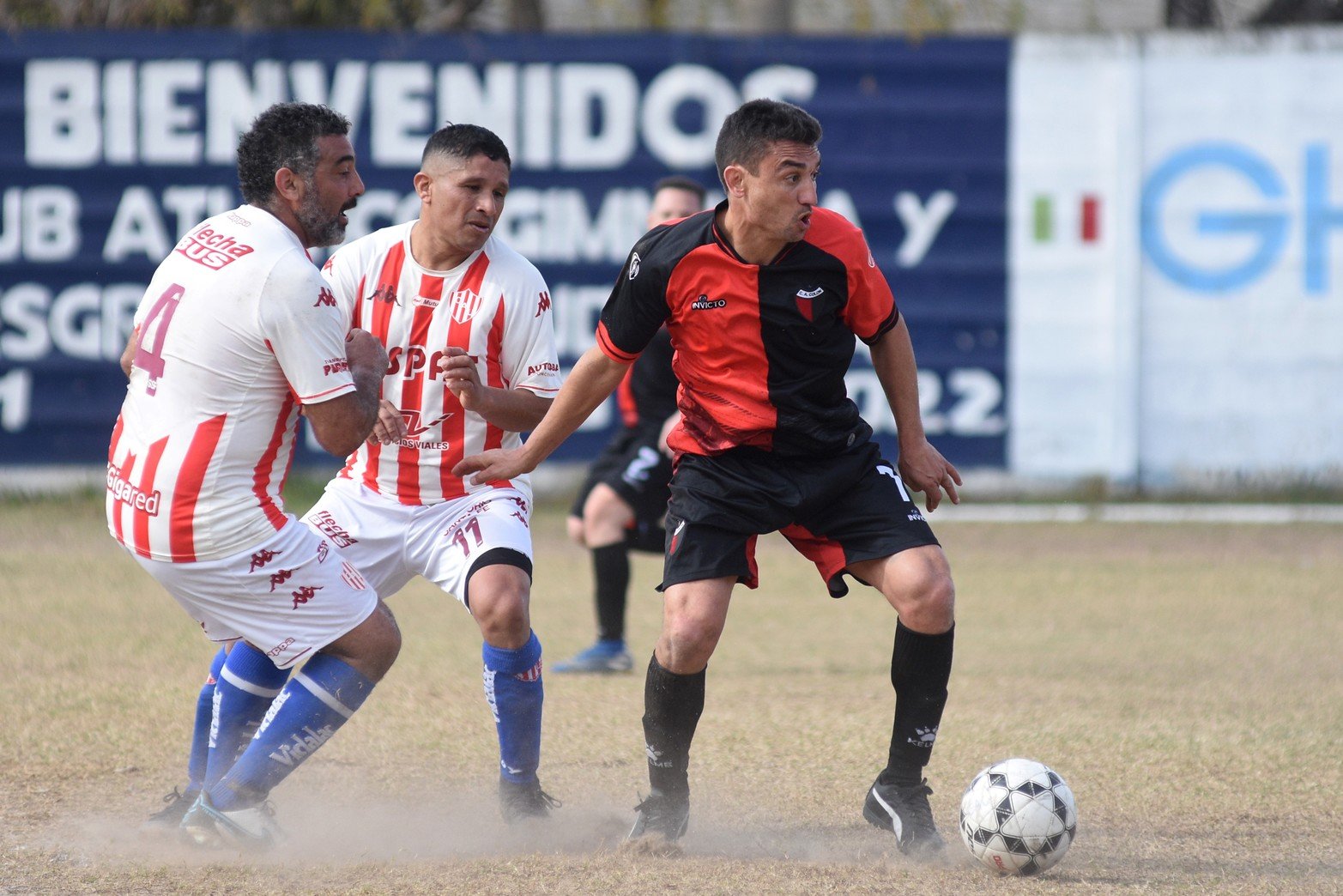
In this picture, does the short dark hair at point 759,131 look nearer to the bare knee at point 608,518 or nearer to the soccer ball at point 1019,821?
the soccer ball at point 1019,821

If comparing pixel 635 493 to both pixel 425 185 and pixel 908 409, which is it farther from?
pixel 908 409

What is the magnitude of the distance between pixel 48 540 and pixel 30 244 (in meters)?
2.45

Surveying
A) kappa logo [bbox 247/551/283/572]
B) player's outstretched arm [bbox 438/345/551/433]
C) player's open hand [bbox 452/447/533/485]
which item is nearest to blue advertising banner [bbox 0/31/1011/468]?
player's outstretched arm [bbox 438/345/551/433]

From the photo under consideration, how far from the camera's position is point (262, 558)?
426cm

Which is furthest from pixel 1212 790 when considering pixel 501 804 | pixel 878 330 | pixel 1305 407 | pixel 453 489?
pixel 1305 407

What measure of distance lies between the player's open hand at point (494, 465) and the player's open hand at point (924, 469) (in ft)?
3.68

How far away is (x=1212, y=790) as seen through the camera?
16.8 ft

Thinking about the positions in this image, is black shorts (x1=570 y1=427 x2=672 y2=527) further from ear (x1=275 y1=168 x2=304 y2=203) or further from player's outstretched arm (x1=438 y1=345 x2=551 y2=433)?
ear (x1=275 y1=168 x2=304 y2=203)

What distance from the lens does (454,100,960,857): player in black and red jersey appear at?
4398 millimetres

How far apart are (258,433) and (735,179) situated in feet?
4.91

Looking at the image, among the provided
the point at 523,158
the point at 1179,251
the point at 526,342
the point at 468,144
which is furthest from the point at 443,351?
the point at 1179,251

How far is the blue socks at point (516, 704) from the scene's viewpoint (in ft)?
15.6

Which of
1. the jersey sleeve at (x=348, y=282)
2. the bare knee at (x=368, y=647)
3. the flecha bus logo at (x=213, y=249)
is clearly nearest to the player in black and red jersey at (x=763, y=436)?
the bare knee at (x=368, y=647)

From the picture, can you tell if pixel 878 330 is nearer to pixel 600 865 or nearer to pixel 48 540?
pixel 600 865
